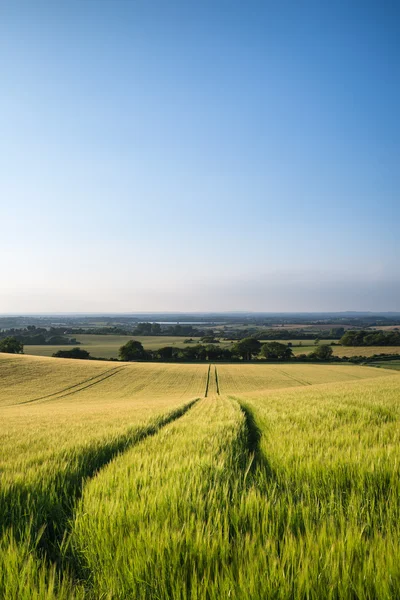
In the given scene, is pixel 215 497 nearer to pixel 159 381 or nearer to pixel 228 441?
pixel 228 441

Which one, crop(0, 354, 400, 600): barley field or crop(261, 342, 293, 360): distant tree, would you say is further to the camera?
crop(261, 342, 293, 360): distant tree

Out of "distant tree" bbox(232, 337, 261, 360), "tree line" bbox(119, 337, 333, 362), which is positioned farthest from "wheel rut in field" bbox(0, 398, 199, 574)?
"distant tree" bbox(232, 337, 261, 360)

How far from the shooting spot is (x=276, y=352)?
257 ft

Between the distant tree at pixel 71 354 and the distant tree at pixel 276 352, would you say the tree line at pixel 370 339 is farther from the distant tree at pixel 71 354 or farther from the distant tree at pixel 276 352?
the distant tree at pixel 71 354

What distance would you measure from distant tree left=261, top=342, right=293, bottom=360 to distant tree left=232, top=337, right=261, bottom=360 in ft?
10.3

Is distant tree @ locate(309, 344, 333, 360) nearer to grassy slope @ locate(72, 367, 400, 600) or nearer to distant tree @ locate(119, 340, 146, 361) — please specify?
distant tree @ locate(119, 340, 146, 361)

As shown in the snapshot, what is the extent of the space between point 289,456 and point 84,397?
3240 centimetres

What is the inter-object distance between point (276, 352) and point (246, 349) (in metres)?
7.86

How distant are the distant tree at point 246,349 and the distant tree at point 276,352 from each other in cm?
313

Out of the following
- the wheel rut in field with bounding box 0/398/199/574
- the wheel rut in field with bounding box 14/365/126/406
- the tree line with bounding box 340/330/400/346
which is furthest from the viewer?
the tree line with bounding box 340/330/400/346

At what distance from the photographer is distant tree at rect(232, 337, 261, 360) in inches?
3196

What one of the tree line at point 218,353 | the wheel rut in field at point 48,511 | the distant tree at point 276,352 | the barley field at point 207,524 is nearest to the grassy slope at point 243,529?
A: the barley field at point 207,524

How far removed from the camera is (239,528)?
6.46 feet

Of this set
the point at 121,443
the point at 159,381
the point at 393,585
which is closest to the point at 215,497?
the point at 393,585
